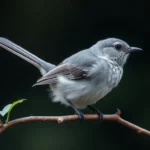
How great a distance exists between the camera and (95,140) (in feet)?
12.9

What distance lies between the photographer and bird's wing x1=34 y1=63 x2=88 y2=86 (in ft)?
9.04

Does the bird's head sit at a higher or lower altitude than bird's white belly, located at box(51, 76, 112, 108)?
higher

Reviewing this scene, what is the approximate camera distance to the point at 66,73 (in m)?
2.82

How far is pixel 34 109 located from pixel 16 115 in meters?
0.16

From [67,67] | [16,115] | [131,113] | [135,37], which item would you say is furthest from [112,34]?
[67,67]

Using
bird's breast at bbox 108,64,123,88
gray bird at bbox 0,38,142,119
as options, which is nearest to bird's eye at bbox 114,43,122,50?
gray bird at bbox 0,38,142,119

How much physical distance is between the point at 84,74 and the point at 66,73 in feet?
0.36

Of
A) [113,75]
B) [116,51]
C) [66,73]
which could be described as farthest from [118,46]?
[66,73]

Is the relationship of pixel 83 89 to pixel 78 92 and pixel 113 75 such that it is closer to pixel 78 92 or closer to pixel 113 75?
pixel 78 92

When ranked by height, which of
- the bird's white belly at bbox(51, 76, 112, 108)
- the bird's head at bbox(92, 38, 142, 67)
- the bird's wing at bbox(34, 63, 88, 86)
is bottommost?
the bird's white belly at bbox(51, 76, 112, 108)

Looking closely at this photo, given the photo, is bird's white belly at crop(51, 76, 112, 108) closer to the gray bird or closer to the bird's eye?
the gray bird

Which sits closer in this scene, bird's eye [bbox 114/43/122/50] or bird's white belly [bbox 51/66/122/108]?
bird's white belly [bbox 51/66/122/108]

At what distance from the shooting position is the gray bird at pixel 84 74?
271 centimetres

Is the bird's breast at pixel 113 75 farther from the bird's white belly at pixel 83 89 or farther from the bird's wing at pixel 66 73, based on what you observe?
the bird's wing at pixel 66 73
